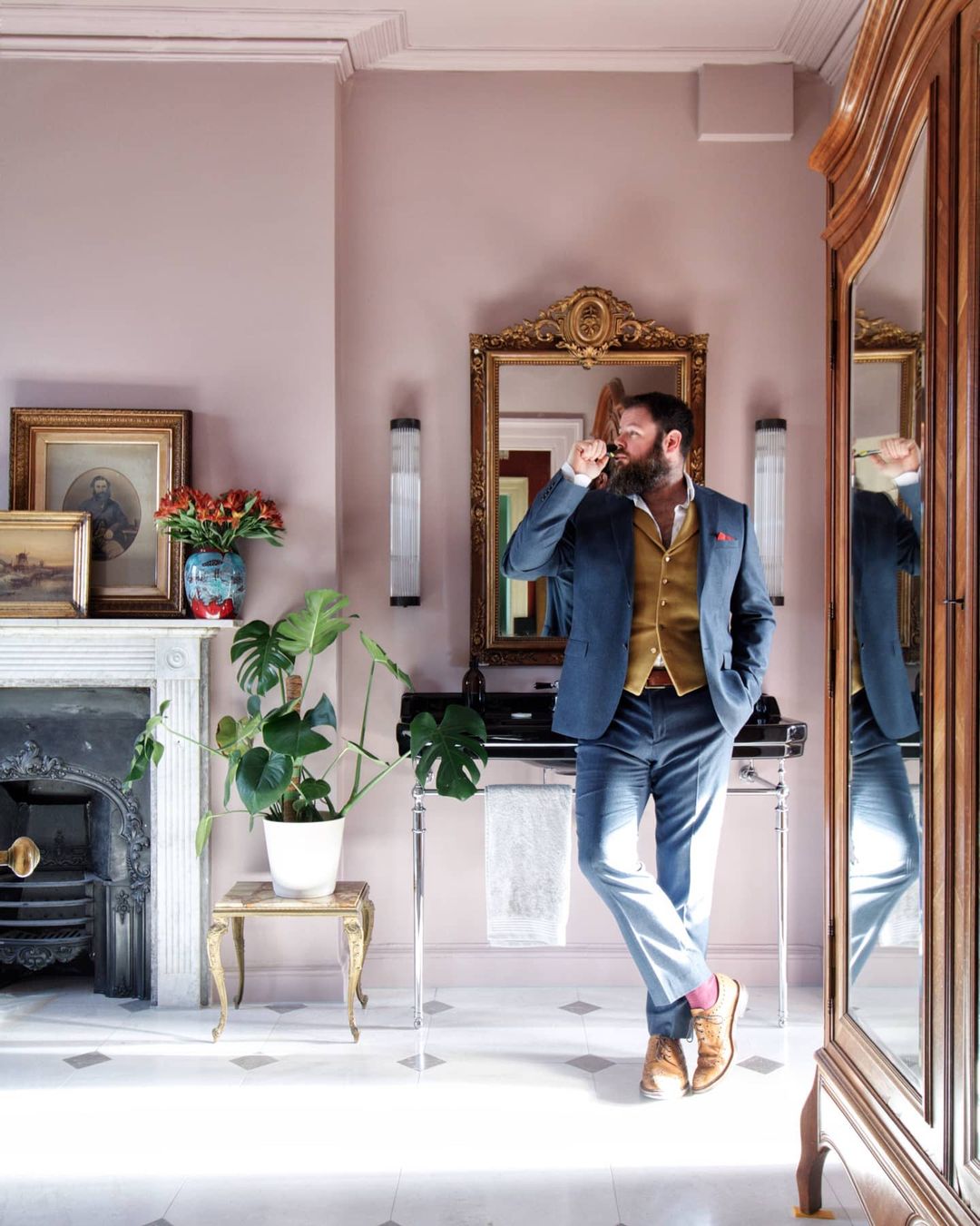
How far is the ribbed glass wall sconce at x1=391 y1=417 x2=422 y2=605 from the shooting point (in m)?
3.74

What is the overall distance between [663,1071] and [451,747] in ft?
3.33

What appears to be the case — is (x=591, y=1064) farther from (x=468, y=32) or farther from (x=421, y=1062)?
(x=468, y=32)

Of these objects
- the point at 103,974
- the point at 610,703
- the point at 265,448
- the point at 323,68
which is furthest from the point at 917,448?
the point at 103,974

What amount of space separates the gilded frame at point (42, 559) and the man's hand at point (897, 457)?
98.5 inches

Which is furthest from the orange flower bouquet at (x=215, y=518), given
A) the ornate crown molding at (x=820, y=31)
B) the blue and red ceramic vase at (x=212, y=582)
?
the ornate crown molding at (x=820, y=31)

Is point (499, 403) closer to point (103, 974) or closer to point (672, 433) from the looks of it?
point (672, 433)

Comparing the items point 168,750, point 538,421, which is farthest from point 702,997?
point 538,421

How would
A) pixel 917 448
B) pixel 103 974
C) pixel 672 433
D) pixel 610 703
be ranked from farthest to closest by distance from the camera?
pixel 103 974 → pixel 672 433 → pixel 610 703 → pixel 917 448

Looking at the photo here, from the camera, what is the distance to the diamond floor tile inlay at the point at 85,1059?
3096mm

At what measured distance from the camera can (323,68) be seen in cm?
369

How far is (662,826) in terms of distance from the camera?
9.82ft

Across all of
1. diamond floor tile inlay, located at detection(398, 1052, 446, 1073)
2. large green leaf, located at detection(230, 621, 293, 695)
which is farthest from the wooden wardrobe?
large green leaf, located at detection(230, 621, 293, 695)

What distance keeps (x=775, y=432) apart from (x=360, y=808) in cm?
188

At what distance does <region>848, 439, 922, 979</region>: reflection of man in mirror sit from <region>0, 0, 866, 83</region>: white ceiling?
7.39ft
